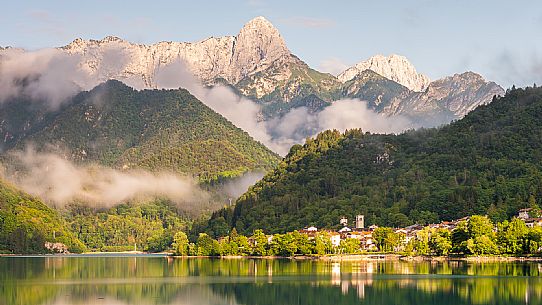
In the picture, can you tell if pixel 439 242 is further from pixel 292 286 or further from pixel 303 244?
pixel 292 286

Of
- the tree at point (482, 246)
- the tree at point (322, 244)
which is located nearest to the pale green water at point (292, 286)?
the tree at point (482, 246)

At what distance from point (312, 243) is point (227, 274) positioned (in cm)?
5883

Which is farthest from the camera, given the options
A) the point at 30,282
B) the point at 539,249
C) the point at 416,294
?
the point at 539,249

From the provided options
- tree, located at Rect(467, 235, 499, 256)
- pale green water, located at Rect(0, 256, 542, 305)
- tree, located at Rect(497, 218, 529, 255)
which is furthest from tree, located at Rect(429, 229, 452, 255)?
pale green water, located at Rect(0, 256, 542, 305)

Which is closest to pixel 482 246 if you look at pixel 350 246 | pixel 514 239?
pixel 514 239

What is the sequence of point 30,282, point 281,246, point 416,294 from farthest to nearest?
point 281,246, point 30,282, point 416,294

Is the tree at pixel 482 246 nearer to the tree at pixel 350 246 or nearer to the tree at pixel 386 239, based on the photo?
the tree at pixel 386 239

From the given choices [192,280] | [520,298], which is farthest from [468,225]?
[520,298]

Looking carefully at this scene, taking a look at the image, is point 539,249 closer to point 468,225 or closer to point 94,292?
point 468,225

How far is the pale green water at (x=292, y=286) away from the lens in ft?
295

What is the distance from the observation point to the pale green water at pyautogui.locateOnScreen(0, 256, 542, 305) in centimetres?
9003

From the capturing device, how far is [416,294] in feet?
302

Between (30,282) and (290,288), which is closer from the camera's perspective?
(290,288)

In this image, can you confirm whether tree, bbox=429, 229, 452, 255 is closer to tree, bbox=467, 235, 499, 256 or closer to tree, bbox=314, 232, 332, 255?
tree, bbox=467, 235, 499, 256
